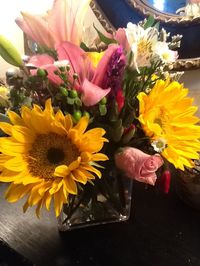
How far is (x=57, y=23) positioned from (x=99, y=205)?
0.33 metres

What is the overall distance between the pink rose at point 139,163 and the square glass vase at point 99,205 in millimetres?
92

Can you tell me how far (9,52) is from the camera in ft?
1.74

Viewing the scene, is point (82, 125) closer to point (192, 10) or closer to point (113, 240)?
point (113, 240)

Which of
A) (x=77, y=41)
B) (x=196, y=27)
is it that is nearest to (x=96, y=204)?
(x=77, y=41)

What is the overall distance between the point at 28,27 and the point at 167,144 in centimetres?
28

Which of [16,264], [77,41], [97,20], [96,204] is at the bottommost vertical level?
[16,264]

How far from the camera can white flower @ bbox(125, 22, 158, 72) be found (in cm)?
51

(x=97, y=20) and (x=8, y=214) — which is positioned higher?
(x=97, y=20)

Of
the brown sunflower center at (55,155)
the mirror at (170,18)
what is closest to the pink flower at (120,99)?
the brown sunflower center at (55,155)

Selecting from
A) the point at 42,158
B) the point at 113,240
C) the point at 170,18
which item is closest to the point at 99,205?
the point at 113,240

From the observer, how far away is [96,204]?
653mm

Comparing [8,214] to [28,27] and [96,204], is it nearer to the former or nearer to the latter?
[96,204]

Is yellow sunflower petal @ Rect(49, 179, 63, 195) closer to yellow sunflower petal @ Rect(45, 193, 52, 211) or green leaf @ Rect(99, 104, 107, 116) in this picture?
yellow sunflower petal @ Rect(45, 193, 52, 211)

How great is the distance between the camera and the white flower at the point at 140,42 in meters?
0.51
